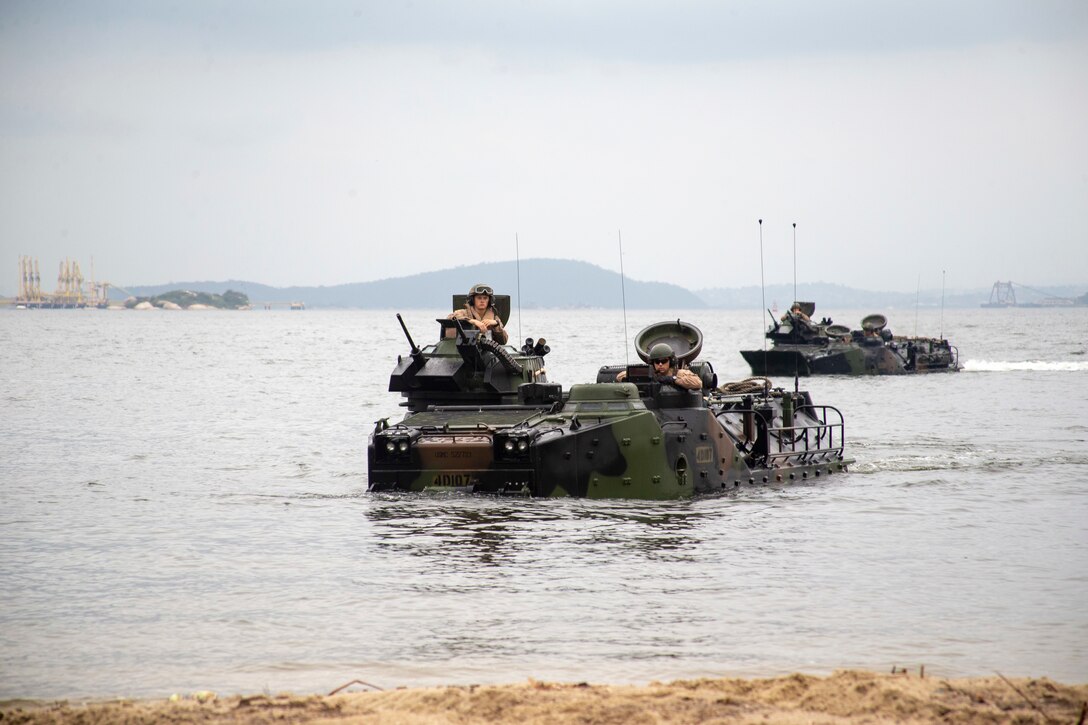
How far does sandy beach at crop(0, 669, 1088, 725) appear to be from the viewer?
8.65m

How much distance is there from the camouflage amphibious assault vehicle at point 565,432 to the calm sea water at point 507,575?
371 mm

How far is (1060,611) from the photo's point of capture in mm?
12641

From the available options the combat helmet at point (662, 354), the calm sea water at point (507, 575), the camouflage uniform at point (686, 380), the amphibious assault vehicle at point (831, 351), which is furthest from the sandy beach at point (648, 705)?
the amphibious assault vehicle at point (831, 351)

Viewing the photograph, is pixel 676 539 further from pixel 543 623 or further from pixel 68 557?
pixel 68 557

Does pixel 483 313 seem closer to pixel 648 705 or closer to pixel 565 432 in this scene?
pixel 565 432

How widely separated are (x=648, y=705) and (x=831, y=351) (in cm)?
4812

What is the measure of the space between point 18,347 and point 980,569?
90.4m

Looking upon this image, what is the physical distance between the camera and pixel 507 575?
46.3 feet

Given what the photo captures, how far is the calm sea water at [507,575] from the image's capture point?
1080cm

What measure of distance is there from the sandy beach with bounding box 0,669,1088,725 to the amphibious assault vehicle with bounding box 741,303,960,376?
45.8m

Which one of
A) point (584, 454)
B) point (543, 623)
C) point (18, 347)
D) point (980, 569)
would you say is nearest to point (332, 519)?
point (584, 454)

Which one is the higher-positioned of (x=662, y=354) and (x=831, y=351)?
(x=662, y=354)

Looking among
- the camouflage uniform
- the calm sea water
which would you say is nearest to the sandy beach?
the calm sea water

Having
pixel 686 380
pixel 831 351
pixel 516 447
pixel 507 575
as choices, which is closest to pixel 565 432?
pixel 516 447
